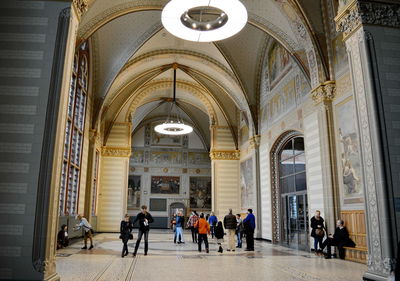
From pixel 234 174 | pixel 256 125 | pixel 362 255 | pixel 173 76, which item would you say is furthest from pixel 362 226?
pixel 173 76

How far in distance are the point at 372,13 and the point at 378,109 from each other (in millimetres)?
1843

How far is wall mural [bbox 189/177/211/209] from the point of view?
2972 cm

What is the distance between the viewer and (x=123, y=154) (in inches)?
861

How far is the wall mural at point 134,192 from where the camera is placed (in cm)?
2859

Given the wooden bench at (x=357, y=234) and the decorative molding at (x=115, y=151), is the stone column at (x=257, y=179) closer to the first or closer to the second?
the wooden bench at (x=357, y=234)

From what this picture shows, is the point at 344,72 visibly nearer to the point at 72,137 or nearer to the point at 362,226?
the point at 362,226

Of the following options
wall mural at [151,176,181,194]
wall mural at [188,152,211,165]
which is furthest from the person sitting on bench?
wall mural at [188,152,211,165]

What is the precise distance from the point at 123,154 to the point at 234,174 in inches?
287

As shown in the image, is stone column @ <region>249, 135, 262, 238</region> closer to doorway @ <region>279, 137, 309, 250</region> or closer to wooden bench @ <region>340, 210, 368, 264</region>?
doorway @ <region>279, 137, 309, 250</region>

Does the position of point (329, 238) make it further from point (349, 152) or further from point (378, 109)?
point (378, 109)

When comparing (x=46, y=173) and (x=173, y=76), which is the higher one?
(x=173, y=76)

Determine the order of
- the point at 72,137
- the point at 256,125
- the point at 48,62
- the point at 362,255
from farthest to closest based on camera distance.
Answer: the point at 256,125
the point at 72,137
the point at 362,255
the point at 48,62

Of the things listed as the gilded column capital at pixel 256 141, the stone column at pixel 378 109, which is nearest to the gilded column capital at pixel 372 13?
the stone column at pixel 378 109

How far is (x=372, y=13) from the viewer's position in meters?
6.24
